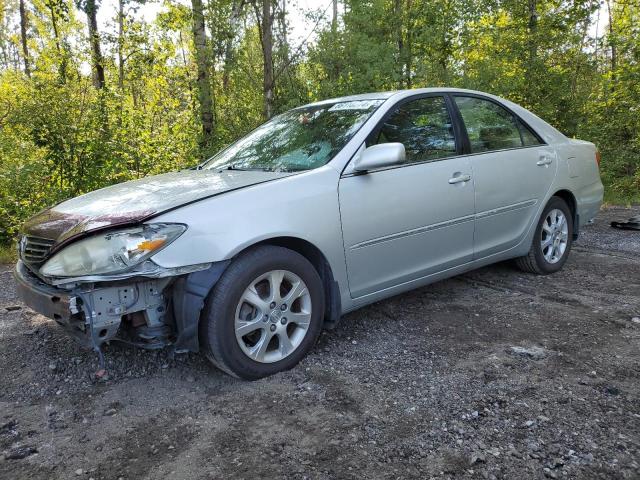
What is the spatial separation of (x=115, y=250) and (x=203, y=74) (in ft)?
22.9

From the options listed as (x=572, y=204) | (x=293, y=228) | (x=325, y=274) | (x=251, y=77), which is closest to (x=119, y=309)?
(x=293, y=228)

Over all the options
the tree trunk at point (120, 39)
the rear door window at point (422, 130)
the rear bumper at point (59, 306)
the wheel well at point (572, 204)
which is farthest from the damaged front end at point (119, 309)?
the tree trunk at point (120, 39)

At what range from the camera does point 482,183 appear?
12.8 feet

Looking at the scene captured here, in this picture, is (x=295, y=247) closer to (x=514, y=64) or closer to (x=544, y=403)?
(x=544, y=403)

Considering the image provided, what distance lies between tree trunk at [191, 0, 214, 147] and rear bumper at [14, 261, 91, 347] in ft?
20.3

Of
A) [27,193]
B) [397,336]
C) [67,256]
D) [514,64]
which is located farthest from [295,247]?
[514,64]

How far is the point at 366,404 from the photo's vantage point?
2.56 metres

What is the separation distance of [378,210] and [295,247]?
615mm

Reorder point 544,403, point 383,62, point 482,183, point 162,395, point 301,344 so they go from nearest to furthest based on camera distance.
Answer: point 544,403 → point 162,395 → point 301,344 → point 482,183 → point 383,62

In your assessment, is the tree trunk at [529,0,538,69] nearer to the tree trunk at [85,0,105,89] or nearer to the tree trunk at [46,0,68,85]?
the tree trunk at [85,0,105,89]

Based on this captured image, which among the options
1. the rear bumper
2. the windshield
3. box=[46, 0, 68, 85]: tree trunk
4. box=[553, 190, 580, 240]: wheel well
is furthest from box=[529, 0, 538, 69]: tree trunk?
the rear bumper

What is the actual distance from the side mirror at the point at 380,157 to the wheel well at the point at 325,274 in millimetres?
604

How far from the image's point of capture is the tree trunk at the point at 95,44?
7.96 m

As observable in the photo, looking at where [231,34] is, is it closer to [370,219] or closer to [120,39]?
[120,39]
